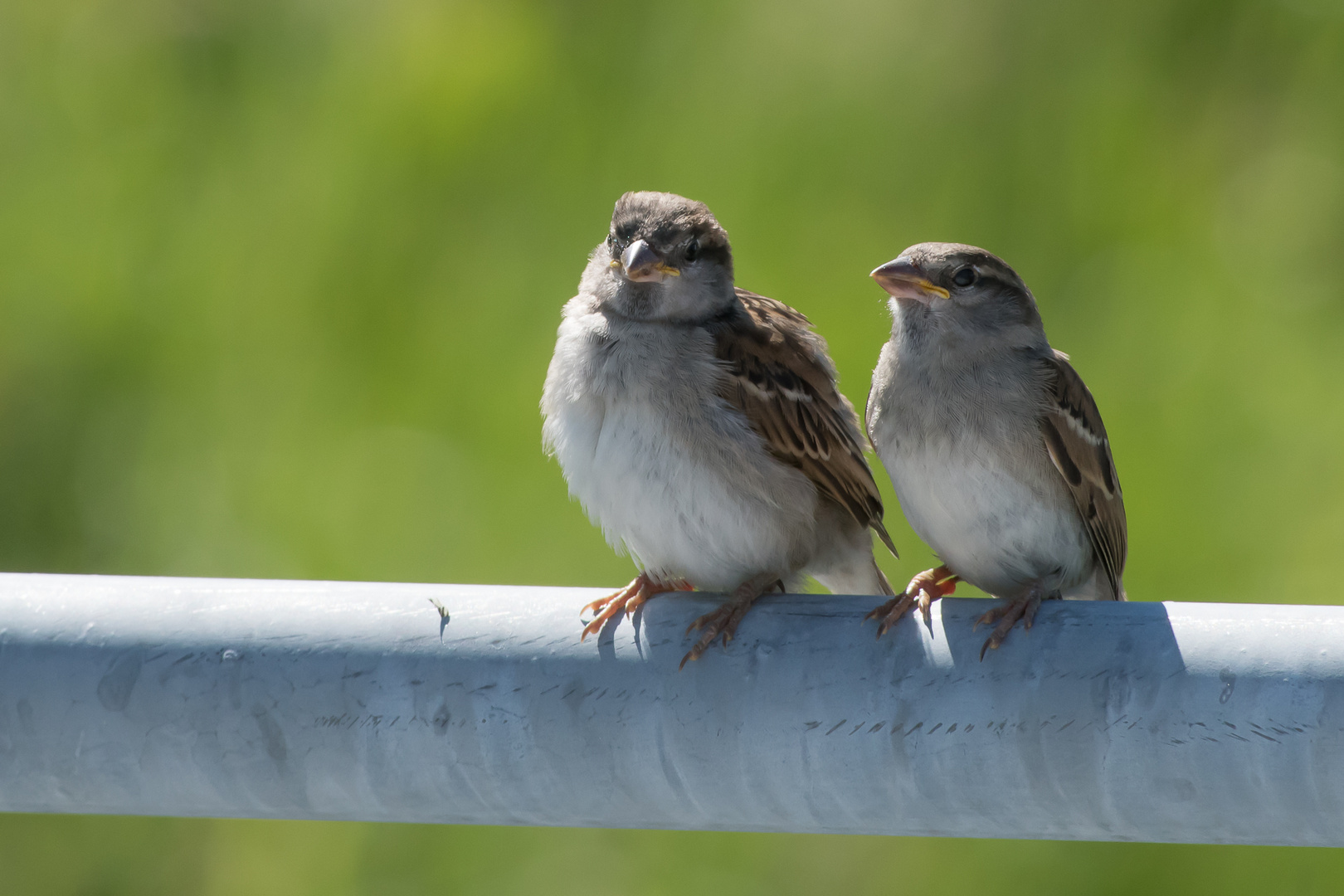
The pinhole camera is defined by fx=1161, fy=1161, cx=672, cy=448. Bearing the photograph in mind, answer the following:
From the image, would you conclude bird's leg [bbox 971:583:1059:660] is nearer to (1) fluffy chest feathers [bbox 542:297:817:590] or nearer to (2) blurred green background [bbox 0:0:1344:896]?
(1) fluffy chest feathers [bbox 542:297:817:590]

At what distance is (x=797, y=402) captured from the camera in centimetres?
218

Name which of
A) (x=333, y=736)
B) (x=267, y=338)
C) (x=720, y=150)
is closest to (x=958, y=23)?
(x=720, y=150)

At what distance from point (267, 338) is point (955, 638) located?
9.88ft

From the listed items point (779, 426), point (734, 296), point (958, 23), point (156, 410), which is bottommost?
point (156, 410)

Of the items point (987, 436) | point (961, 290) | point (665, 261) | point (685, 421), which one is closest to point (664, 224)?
point (665, 261)

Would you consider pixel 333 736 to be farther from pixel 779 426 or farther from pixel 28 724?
pixel 779 426

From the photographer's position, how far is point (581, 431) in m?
2.05

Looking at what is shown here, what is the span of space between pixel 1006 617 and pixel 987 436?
2.27ft

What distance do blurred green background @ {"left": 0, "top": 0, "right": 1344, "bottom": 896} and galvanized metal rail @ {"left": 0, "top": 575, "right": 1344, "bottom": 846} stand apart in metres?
2.06

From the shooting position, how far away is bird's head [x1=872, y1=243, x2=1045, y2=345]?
6.59ft

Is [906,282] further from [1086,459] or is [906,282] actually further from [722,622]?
[722,622]

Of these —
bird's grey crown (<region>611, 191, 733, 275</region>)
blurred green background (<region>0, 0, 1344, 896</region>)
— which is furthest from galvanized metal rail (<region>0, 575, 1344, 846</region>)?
blurred green background (<region>0, 0, 1344, 896</region>)

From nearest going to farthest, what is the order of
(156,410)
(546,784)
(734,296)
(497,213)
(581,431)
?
1. (546,784)
2. (581,431)
3. (734,296)
4. (497,213)
5. (156,410)

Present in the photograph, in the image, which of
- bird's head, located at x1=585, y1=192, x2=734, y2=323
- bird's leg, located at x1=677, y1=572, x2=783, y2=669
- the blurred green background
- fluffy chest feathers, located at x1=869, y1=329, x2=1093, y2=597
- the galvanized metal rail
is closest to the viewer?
the galvanized metal rail
